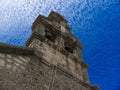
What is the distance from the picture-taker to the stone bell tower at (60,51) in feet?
23.8

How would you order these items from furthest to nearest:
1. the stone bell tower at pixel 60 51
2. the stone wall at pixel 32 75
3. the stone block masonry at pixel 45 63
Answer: the stone bell tower at pixel 60 51
the stone block masonry at pixel 45 63
the stone wall at pixel 32 75

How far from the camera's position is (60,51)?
27.9 ft

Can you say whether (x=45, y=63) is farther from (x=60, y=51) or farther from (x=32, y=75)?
(x=60, y=51)

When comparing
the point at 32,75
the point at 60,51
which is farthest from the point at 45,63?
the point at 60,51

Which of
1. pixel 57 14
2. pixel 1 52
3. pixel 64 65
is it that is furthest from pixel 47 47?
pixel 57 14

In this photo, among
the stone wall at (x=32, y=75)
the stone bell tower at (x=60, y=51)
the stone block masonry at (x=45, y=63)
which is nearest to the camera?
the stone wall at (x=32, y=75)

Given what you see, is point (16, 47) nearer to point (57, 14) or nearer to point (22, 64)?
point (22, 64)

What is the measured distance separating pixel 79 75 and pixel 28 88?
3.11 meters

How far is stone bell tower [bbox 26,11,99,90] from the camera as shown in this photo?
285 inches

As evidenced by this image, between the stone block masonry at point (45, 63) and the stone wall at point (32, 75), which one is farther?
the stone block masonry at point (45, 63)

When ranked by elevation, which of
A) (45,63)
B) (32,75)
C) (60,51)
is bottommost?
Answer: (32,75)

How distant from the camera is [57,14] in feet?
37.0

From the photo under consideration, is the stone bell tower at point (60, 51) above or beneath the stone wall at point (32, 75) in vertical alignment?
above

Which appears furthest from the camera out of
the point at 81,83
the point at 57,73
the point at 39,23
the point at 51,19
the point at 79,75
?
the point at 51,19
